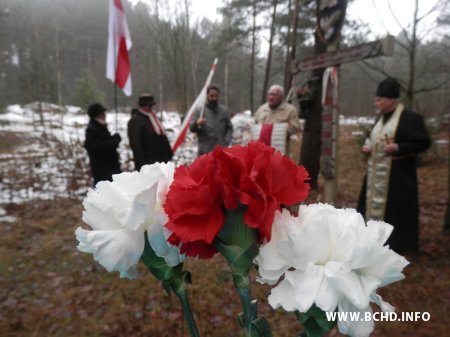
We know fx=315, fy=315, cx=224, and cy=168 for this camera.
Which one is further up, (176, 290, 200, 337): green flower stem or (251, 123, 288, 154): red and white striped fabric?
(251, 123, 288, 154): red and white striped fabric

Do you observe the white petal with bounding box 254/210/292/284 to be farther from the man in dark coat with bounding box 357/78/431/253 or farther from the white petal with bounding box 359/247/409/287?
the man in dark coat with bounding box 357/78/431/253

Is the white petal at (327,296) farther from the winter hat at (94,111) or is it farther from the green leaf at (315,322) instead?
the winter hat at (94,111)

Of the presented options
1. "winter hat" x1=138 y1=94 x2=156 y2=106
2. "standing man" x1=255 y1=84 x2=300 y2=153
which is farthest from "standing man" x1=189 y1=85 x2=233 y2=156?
"standing man" x1=255 y1=84 x2=300 y2=153

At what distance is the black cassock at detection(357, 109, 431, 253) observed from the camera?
9.95 ft

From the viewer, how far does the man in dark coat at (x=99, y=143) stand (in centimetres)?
440

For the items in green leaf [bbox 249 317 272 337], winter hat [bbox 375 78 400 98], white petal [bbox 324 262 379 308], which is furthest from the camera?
winter hat [bbox 375 78 400 98]

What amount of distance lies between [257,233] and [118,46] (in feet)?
15.3

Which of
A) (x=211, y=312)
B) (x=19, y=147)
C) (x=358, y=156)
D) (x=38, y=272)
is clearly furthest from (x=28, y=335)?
(x=19, y=147)

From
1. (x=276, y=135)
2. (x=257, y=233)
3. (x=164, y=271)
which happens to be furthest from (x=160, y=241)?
(x=276, y=135)

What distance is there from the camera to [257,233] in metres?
0.54

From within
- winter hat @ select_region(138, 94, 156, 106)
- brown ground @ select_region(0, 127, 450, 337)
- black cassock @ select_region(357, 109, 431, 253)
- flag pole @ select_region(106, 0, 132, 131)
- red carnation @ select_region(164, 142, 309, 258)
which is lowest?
brown ground @ select_region(0, 127, 450, 337)

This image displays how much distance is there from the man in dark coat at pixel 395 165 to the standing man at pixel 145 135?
2843 mm

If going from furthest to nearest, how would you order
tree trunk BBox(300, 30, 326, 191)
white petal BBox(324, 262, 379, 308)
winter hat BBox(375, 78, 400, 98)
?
1. tree trunk BBox(300, 30, 326, 191)
2. winter hat BBox(375, 78, 400, 98)
3. white petal BBox(324, 262, 379, 308)

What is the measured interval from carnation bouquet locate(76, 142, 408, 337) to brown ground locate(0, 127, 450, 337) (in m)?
2.32
